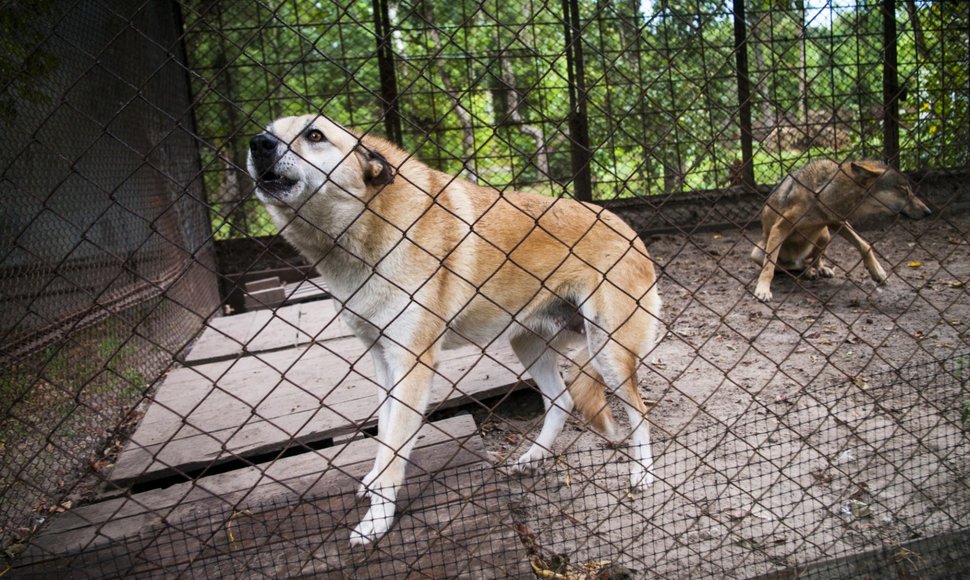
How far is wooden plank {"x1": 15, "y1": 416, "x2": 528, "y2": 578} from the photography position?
82.0 inches

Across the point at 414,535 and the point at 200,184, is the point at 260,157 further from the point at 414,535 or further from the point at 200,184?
the point at 200,184

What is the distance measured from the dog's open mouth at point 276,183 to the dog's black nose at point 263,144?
0.26 ft

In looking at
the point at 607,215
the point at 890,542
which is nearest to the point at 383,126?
the point at 607,215

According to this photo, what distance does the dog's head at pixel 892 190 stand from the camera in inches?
203

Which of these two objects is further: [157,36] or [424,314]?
[157,36]

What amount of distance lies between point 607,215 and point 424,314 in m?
1.12

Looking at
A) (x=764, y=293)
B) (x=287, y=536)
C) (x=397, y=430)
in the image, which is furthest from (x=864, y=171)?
(x=287, y=536)

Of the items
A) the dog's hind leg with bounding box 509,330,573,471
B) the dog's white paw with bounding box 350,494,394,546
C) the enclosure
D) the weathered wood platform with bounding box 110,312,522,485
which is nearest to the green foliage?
the enclosure

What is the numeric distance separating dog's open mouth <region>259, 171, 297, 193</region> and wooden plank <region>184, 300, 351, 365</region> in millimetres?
1854

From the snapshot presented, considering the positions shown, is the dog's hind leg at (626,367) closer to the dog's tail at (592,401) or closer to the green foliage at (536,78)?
the dog's tail at (592,401)

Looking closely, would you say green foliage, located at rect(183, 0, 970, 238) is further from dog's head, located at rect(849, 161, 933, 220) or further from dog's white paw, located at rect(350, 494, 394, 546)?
dog's white paw, located at rect(350, 494, 394, 546)

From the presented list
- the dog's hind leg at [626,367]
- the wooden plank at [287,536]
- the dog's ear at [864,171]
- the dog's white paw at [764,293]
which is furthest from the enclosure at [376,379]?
the dog's ear at [864,171]

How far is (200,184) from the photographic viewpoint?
22.5 ft

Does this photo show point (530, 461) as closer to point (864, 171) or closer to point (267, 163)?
point (267, 163)
